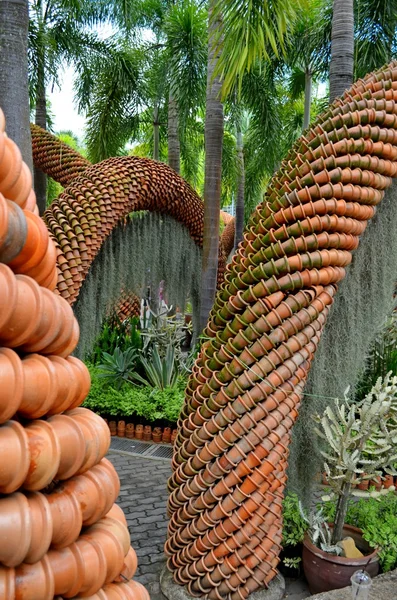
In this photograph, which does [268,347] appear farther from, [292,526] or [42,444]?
[42,444]

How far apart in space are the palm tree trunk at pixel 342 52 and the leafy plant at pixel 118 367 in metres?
4.19

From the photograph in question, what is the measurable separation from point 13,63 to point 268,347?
297cm

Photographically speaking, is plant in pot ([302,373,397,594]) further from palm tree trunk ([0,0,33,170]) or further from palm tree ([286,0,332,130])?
palm tree ([286,0,332,130])

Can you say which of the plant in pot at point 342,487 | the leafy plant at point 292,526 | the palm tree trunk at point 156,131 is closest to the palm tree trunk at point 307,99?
the palm tree trunk at point 156,131

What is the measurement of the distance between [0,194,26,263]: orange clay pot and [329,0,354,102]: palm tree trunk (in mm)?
5677

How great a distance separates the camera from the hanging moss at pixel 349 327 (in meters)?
3.46

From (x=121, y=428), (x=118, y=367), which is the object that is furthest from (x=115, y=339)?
(x=121, y=428)

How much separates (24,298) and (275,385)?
7.39 feet

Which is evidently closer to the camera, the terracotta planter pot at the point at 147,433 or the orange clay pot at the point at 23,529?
the orange clay pot at the point at 23,529

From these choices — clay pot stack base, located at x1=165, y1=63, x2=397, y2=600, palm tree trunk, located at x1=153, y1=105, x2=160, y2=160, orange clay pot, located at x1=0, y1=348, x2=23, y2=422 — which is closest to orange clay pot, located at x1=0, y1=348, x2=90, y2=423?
orange clay pot, located at x1=0, y1=348, x2=23, y2=422

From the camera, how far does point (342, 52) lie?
5988mm

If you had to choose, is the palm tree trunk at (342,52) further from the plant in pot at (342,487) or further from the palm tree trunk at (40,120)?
the palm tree trunk at (40,120)


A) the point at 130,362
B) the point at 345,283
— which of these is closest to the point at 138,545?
the point at 345,283

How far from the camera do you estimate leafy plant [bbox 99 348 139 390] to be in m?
7.59
